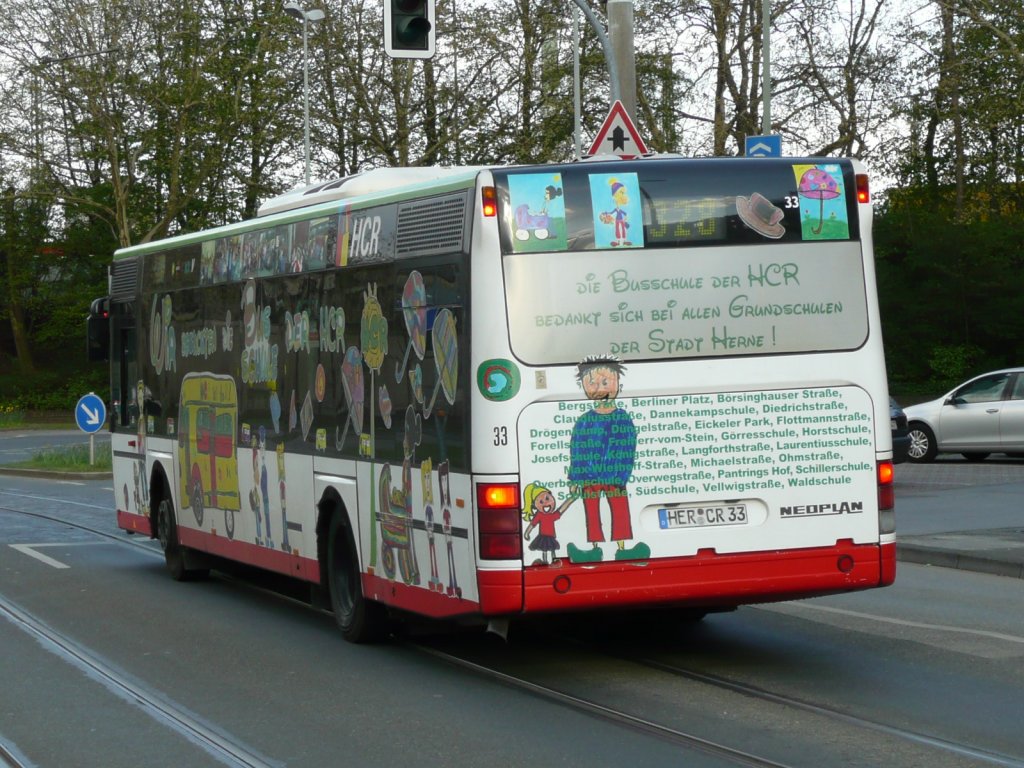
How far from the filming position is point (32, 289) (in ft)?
222

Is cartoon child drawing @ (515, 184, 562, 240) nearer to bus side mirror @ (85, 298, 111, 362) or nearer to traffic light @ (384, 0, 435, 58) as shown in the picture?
traffic light @ (384, 0, 435, 58)

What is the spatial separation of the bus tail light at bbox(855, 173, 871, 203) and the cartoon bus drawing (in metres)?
5.51

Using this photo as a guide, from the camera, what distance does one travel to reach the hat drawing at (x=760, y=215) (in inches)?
352

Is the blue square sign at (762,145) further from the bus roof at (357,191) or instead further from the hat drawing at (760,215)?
the hat drawing at (760,215)

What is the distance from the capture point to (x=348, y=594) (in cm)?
1080

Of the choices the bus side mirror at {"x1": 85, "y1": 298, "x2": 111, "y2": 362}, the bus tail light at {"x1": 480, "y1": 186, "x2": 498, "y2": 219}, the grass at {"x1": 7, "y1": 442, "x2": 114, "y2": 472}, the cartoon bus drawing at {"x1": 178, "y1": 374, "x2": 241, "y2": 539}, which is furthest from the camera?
the grass at {"x1": 7, "y1": 442, "x2": 114, "y2": 472}

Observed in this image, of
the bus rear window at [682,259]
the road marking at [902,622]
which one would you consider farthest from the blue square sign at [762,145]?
the bus rear window at [682,259]

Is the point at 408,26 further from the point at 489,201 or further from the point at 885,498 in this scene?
the point at 885,498

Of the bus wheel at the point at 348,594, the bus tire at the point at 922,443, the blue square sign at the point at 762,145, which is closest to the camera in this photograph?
the bus wheel at the point at 348,594

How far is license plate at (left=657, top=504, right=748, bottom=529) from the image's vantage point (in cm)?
864

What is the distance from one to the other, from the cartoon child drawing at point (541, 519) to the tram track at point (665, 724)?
2.39 ft

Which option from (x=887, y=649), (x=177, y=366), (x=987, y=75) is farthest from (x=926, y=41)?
(x=887, y=649)

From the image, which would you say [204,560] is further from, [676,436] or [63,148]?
[63,148]

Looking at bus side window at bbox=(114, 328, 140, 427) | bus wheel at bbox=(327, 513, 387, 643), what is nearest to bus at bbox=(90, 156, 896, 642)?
bus wheel at bbox=(327, 513, 387, 643)
